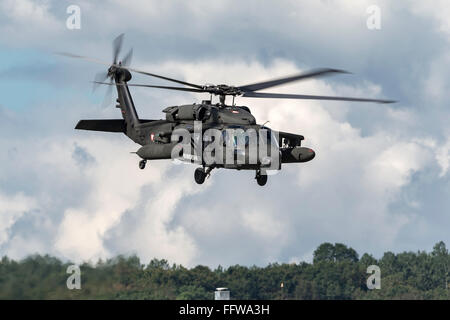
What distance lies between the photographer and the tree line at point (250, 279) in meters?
37.7

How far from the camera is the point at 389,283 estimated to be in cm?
11688

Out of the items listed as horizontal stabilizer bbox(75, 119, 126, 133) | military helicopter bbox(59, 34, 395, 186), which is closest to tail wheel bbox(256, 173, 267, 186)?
military helicopter bbox(59, 34, 395, 186)

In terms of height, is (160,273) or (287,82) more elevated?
(287,82)

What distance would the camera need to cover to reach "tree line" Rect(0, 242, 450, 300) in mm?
37688

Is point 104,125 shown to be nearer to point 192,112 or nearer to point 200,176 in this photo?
point 192,112

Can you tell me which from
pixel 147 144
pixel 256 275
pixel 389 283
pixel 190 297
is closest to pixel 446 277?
pixel 389 283

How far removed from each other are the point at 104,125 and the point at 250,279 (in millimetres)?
52266

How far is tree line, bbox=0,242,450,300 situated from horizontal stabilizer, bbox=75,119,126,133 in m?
7.34

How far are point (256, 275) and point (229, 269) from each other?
13.6 feet

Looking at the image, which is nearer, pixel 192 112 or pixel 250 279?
pixel 192 112

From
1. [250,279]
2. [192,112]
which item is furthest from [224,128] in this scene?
[250,279]

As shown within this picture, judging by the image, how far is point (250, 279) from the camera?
3802 inches

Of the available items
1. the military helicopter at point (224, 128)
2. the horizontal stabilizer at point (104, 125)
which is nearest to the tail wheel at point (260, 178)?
the military helicopter at point (224, 128)
